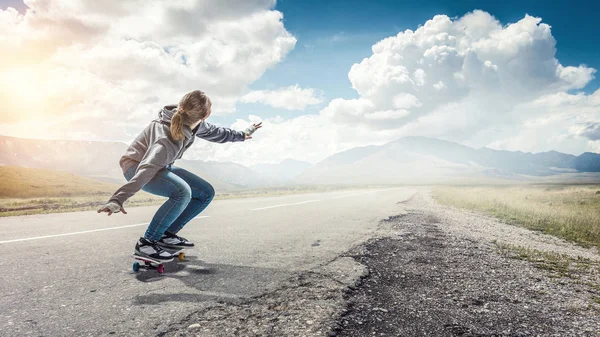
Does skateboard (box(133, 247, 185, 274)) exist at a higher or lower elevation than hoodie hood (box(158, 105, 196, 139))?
lower

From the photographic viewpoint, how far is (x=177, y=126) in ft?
11.1

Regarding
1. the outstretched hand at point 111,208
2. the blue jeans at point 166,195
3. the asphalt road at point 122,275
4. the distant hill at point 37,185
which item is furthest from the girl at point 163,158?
the distant hill at point 37,185

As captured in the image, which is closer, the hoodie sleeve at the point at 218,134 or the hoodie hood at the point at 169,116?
the hoodie hood at the point at 169,116

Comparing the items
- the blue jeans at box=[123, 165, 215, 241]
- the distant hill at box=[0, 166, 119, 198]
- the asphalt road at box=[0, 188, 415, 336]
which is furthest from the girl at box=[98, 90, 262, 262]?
the distant hill at box=[0, 166, 119, 198]

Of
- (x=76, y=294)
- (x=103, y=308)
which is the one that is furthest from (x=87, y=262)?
(x=103, y=308)

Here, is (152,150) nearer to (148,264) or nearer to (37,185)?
(148,264)

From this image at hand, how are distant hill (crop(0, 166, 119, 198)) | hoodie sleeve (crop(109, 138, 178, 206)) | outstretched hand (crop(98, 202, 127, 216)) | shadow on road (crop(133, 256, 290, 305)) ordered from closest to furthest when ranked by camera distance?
1. shadow on road (crop(133, 256, 290, 305))
2. outstretched hand (crop(98, 202, 127, 216))
3. hoodie sleeve (crop(109, 138, 178, 206))
4. distant hill (crop(0, 166, 119, 198))

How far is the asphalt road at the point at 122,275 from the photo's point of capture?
2.25m

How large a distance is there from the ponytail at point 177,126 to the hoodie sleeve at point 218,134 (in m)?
0.67

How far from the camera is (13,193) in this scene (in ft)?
208

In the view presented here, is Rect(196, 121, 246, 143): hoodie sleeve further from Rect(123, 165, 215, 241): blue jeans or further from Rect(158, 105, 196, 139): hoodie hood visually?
Rect(123, 165, 215, 241): blue jeans

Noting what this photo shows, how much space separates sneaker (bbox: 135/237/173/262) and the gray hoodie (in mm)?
607

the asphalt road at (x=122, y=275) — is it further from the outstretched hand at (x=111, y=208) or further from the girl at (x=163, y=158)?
the outstretched hand at (x=111, y=208)

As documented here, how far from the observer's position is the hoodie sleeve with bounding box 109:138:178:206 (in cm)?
308
